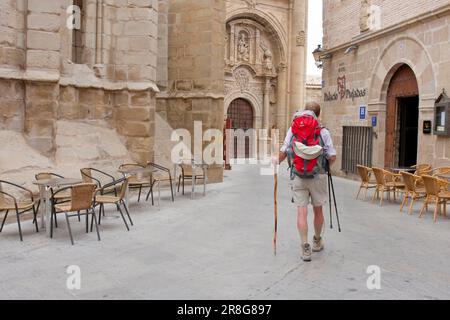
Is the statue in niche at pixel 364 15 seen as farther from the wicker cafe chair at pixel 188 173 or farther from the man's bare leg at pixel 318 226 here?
the man's bare leg at pixel 318 226

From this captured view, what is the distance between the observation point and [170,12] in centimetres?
1234

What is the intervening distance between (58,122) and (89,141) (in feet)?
2.06

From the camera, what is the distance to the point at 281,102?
2373 centimetres

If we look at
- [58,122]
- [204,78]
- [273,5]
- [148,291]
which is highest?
[273,5]

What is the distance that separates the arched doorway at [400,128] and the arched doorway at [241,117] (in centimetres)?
1178

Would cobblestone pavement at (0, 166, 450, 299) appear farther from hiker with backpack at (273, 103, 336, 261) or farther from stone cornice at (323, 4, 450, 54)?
stone cornice at (323, 4, 450, 54)

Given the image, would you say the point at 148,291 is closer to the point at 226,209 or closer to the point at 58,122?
the point at 226,209

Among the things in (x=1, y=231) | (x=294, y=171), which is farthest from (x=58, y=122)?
(x=294, y=171)

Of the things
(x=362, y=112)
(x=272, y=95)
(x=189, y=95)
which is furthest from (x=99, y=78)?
(x=272, y=95)

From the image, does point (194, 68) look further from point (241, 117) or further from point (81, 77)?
point (241, 117)

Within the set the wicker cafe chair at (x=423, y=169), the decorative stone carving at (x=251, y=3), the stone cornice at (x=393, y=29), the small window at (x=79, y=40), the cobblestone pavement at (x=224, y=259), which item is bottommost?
the cobblestone pavement at (x=224, y=259)

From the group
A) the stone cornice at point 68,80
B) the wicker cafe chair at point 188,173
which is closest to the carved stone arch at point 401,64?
the wicker cafe chair at point 188,173

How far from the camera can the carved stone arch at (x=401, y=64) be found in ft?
32.5

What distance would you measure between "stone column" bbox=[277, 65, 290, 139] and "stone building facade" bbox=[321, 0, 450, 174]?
27.5ft
